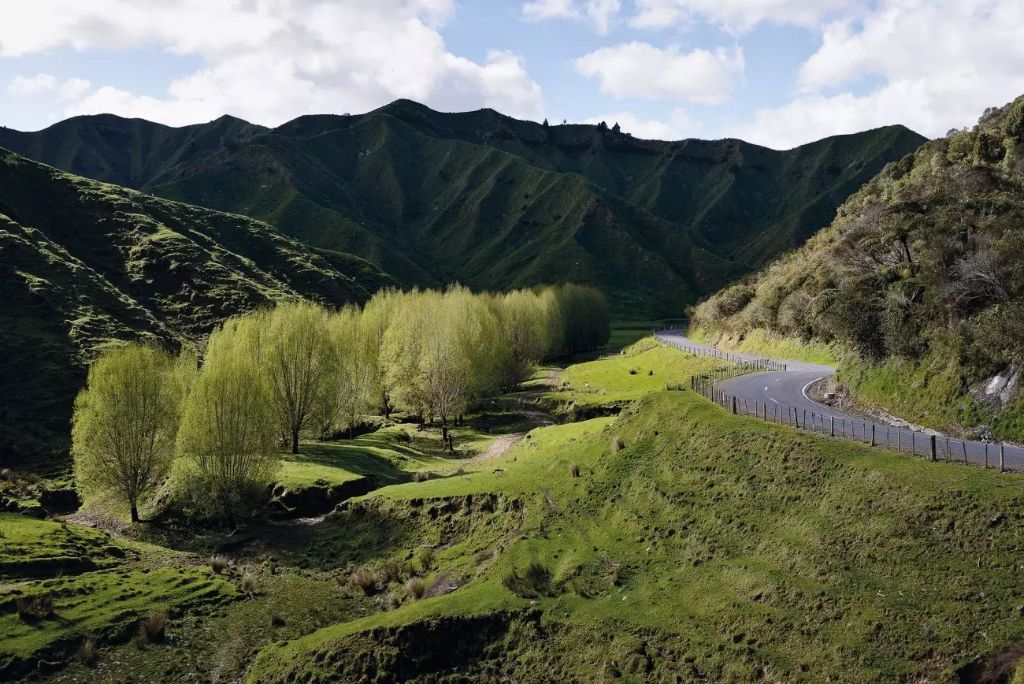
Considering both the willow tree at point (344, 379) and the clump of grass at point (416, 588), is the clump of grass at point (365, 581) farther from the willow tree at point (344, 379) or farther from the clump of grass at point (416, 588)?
the willow tree at point (344, 379)

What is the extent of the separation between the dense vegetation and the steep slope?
78.0 metres

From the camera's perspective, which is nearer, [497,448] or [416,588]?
[416,588]

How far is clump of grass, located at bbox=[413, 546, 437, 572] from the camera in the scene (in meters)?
35.8

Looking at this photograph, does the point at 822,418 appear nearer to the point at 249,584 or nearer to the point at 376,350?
the point at 249,584

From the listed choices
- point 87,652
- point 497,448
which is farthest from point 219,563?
point 497,448

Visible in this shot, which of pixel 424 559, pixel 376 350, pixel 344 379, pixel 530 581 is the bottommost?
pixel 424 559

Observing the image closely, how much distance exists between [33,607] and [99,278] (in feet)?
303

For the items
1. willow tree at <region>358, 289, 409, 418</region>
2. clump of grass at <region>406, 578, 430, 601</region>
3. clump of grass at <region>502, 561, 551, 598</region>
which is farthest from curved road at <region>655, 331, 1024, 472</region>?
willow tree at <region>358, 289, 409, 418</region>

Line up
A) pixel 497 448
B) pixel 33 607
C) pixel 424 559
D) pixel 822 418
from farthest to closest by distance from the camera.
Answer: pixel 497 448, pixel 822 418, pixel 424 559, pixel 33 607

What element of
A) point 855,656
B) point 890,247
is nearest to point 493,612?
point 855,656

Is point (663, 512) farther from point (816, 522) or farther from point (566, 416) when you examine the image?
point (566, 416)

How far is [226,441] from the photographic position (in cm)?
4631

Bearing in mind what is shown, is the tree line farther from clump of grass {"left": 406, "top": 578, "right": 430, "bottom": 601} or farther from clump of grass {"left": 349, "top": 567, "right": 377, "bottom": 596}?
clump of grass {"left": 406, "top": 578, "right": 430, "bottom": 601}

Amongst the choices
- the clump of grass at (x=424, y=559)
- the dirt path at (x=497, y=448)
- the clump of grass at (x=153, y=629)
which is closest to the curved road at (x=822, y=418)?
the dirt path at (x=497, y=448)
